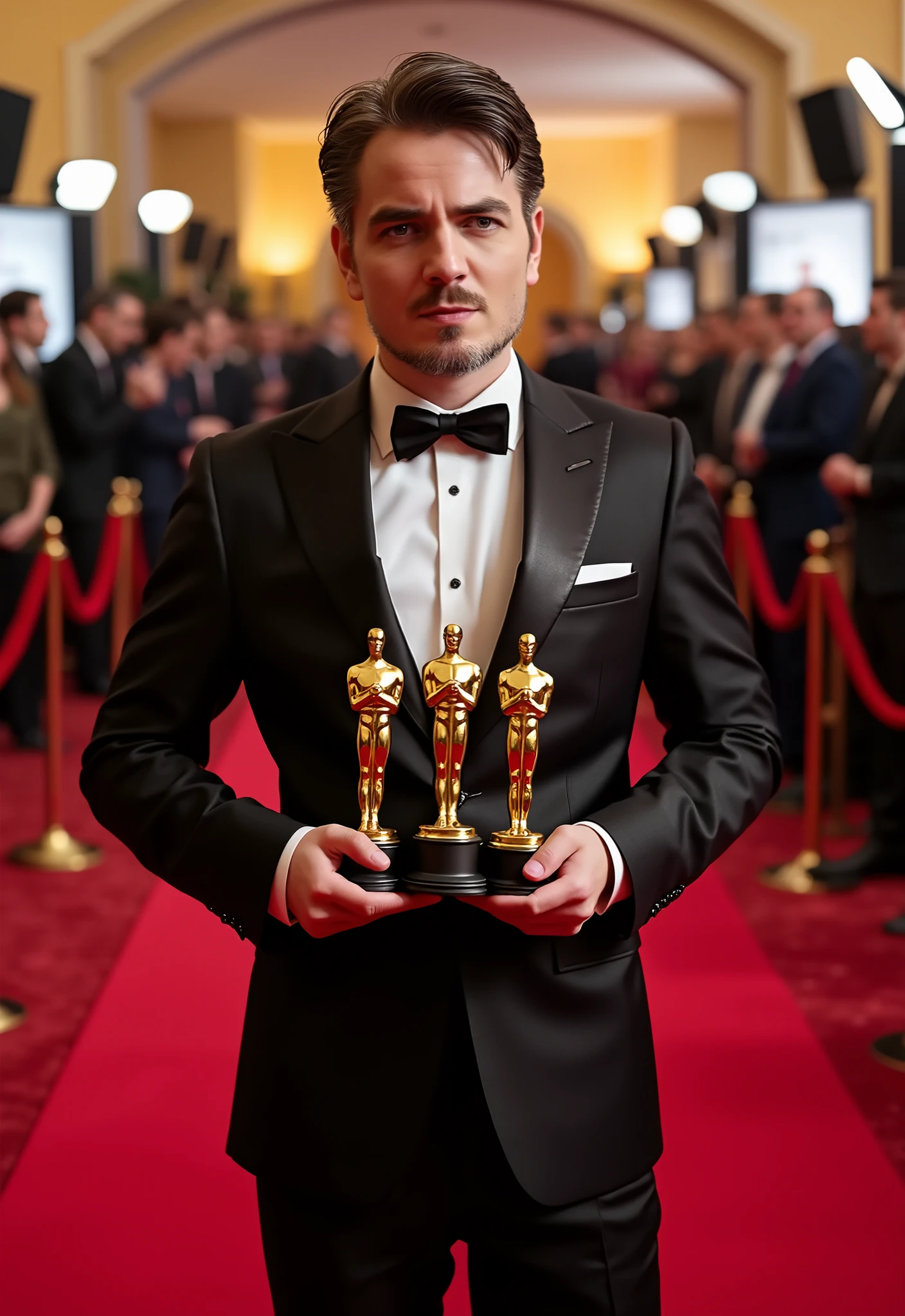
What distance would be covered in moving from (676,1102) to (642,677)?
2020mm

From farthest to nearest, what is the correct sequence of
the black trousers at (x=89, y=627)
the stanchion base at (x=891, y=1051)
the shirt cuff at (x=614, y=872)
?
the black trousers at (x=89, y=627) < the stanchion base at (x=891, y=1051) < the shirt cuff at (x=614, y=872)

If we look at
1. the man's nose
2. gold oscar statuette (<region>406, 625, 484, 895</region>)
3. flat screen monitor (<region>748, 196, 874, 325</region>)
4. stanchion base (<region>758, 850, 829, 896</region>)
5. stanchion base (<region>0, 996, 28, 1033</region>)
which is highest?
flat screen monitor (<region>748, 196, 874, 325</region>)

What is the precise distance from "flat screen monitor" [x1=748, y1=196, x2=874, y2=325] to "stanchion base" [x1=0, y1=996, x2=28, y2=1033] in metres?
7.55

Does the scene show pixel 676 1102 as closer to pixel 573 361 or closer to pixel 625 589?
pixel 625 589

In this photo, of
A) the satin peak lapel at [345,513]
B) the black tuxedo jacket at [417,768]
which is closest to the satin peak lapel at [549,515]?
the black tuxedo jacket at [417,768]

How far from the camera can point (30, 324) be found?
7562 millimetres

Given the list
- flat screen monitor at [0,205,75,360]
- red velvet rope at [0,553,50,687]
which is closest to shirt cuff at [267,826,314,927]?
red velvet rope at [0,553,50,687]

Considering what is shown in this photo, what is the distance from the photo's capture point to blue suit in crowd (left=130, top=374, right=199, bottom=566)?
8.88 m

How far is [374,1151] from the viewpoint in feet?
5.57

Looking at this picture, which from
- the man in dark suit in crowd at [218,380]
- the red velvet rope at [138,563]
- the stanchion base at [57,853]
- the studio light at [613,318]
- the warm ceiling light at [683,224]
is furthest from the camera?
the studio light at [613,318]

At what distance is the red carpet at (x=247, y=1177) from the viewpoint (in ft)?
9.24

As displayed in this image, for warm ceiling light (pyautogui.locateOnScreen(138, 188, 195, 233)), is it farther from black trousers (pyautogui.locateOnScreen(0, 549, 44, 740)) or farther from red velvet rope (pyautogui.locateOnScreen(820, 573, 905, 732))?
red velvet rope (pyautogui.locateOnScreen(820, 573, 905, 732))

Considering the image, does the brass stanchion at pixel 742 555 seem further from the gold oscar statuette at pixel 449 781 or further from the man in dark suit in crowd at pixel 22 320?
the gold oscar statuette at pixel 449 781

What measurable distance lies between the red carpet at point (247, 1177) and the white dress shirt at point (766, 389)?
3.73 m
